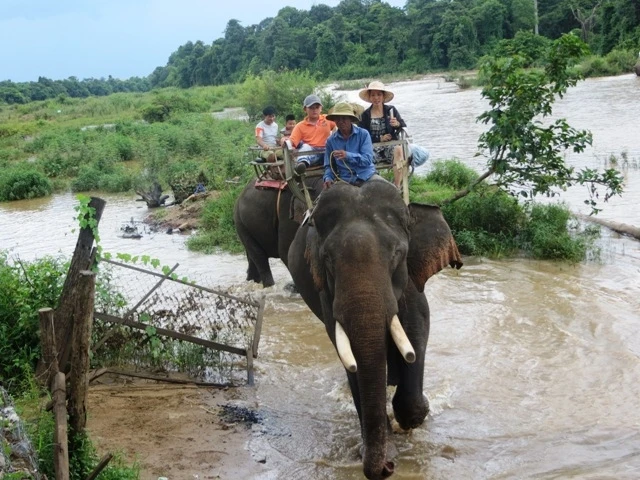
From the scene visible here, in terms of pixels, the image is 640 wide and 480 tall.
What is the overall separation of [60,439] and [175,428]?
1780 mm

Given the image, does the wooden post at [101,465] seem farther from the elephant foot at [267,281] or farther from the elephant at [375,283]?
the elephant foot at [267,281]

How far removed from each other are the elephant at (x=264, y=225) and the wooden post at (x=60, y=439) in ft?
14.1

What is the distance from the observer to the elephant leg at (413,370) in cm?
519

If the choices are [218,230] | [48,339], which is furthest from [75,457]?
[218,230]

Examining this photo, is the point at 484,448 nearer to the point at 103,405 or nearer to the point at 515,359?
the point at 515,359

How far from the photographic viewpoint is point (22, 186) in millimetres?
20484

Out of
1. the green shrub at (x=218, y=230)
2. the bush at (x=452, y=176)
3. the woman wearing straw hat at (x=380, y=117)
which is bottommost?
the green shrub at (x=218, y=230)

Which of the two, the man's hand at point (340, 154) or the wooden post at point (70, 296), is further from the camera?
the man's hand at point (340, 154)

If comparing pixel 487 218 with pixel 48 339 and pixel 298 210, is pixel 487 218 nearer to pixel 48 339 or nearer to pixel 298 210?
Answer: pixel 298 210

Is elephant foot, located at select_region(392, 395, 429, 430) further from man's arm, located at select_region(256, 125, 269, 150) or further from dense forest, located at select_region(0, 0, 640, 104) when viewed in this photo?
dense forest, located at select_region(0, 0, 640, 104)

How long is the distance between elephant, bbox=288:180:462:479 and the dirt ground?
1.00 metres

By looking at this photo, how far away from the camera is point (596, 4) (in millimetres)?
60844

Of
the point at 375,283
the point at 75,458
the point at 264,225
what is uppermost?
the point at 375,283

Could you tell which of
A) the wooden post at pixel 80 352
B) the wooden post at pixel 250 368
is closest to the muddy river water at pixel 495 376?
the wooden post at pixel 250 368
